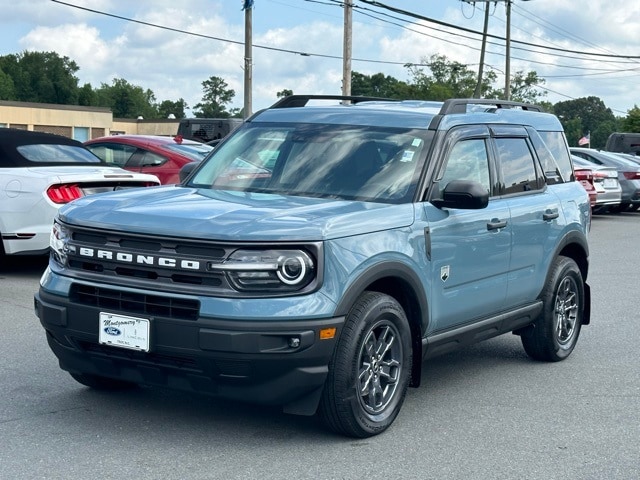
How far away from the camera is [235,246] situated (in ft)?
16.6

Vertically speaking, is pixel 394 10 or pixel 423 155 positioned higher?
pixel 394 10

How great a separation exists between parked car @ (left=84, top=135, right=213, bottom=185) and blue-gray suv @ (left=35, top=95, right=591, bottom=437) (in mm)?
7501

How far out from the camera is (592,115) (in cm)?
15288

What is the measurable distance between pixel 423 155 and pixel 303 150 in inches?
31.1

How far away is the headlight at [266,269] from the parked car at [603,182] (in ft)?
63.2

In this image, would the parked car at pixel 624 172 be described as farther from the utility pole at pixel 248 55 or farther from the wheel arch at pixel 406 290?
the wheel arch at pixel 406 290

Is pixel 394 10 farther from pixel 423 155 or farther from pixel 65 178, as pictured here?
pixel 423 155

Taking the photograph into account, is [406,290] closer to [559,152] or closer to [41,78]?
[559,152]

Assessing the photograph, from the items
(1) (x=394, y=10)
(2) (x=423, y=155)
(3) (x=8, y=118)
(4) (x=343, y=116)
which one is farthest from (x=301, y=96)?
(3) (x=8, y=118)

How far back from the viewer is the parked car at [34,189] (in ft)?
35.6

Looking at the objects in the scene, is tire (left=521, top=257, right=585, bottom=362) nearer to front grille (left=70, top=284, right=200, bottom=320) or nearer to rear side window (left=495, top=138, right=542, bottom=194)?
rear side window (left=495, top=138, right=542, bottom=194)

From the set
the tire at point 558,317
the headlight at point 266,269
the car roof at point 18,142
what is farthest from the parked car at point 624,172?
the headlight at point 266,269

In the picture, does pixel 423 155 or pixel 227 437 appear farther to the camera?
pixel 423 155

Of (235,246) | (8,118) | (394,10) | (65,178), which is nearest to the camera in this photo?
(235,246)
